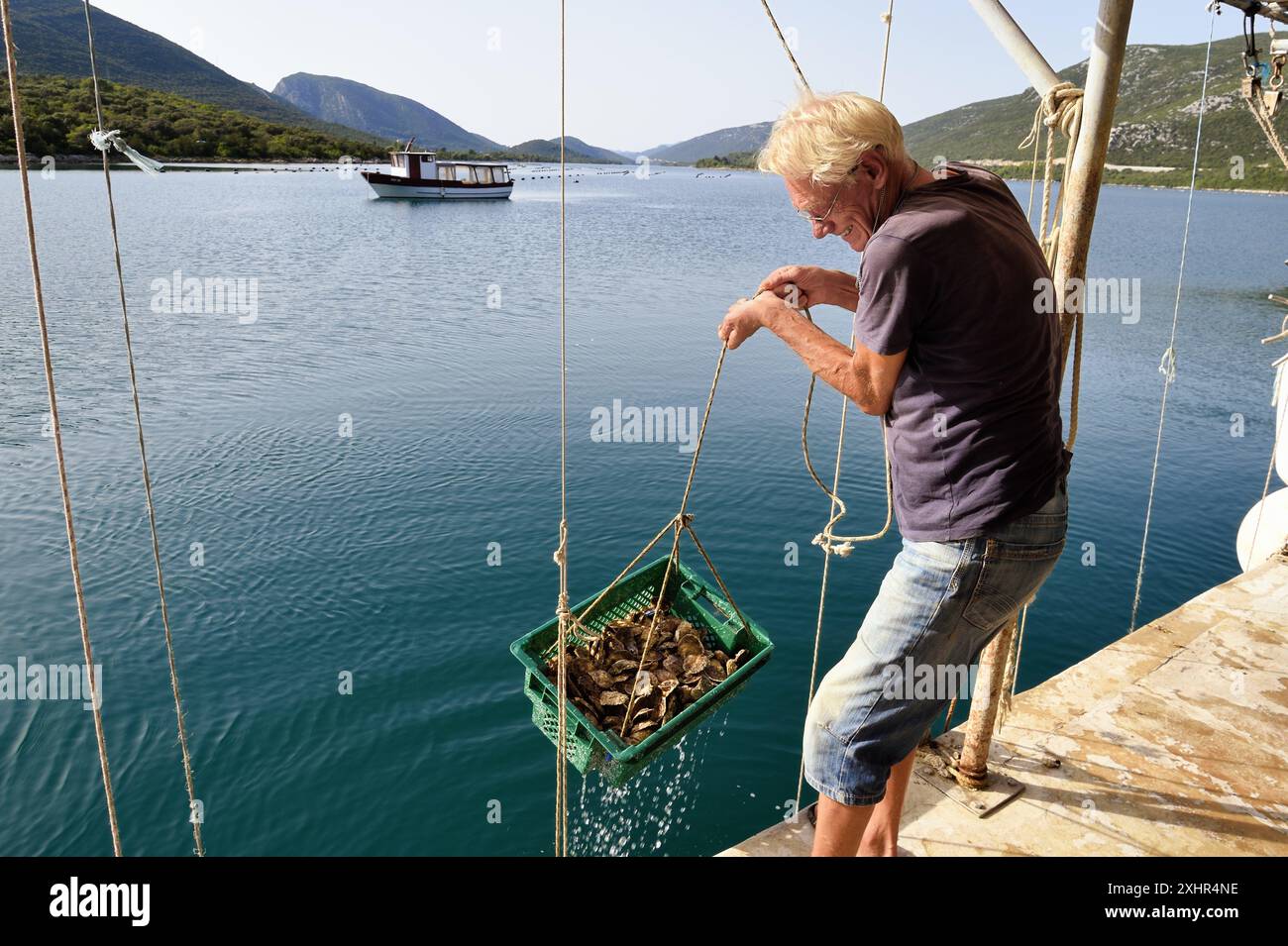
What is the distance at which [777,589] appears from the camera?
9.74m

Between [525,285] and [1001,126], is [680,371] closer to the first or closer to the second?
[525,285]

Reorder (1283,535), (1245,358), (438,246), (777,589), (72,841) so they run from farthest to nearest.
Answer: (438,246) → (1245,358) → (777,589) → (1283,535) → (72,841)

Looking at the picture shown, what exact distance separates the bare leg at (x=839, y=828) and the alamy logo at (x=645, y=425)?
37.8ft

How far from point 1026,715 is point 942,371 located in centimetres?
293

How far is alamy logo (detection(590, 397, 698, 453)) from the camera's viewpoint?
14273mm

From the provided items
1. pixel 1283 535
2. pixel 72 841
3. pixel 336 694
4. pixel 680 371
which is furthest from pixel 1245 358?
pixel 72 841

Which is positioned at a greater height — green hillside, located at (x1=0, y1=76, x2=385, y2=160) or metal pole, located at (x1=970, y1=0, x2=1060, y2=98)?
green hillside, located at (x1=0, y1=76, x2=385, y2=160)

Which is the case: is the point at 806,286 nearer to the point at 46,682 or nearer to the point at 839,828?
the point at 839,828

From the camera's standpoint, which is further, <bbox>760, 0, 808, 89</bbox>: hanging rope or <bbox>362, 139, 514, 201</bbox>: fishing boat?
<bbox>362, 139, 514, 201</bbox>: fishing boat

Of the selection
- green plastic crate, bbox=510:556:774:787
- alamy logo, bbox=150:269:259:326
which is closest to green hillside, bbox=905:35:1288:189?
alamy logo, bbox=150:269:259:326

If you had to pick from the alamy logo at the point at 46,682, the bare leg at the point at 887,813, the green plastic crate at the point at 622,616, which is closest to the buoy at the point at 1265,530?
the green plastic crate at the point at 622,616

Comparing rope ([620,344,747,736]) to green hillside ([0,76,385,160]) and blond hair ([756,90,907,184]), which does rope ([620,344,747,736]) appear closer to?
blond hair ([756,90,907,184])
